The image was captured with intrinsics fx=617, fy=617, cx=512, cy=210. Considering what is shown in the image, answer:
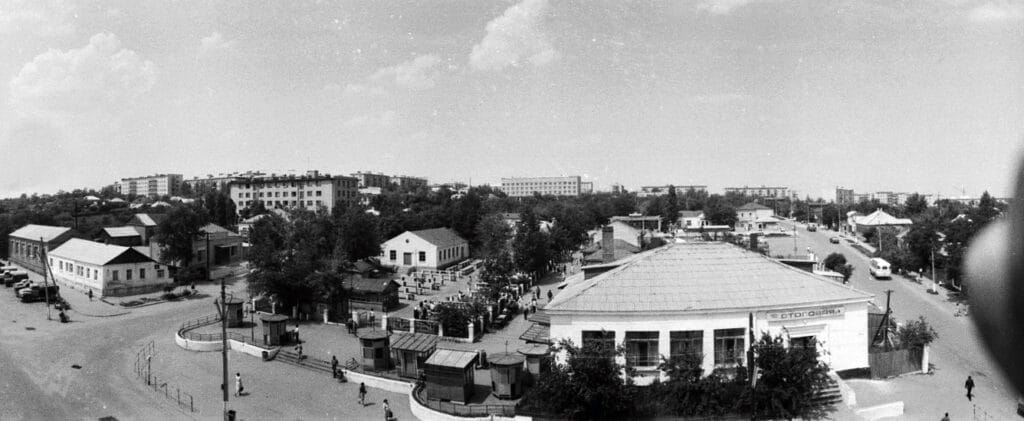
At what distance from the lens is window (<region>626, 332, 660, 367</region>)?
21547mm

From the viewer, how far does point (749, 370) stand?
19172mm

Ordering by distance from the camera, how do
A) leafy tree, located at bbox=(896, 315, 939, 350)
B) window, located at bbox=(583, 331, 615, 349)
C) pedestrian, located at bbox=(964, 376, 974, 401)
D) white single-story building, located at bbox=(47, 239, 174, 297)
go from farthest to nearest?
white single-story building, located at bbox=(47, 239, 174, 297) < leafy tree, located at bbox=(896, 315, 939, 350) < pedestrian, located at bbox=(964, 376, 974, 401) < window, located at bbox=(583, 331, 615, 349)

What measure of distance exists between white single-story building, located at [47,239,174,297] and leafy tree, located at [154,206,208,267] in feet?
6.93

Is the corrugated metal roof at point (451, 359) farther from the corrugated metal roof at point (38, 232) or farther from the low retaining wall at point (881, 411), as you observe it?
the corrugated metal roof at point (38, 232)

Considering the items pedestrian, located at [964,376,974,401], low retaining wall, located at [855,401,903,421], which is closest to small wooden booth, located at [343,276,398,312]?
low retaining wall, located at [855,401,903,421]

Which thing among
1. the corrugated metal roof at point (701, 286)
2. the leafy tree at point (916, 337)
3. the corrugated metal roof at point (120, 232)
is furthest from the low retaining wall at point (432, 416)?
the corrugated metal roof at point (120, 232)

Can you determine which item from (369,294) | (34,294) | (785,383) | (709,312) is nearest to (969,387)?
(785,383)

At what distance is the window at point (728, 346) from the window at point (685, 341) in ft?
2.14

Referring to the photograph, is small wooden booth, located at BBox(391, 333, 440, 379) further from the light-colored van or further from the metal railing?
the light-colored van

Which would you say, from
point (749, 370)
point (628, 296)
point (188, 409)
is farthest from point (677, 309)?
point (188, 409)

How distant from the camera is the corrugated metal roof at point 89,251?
48188 millimetres

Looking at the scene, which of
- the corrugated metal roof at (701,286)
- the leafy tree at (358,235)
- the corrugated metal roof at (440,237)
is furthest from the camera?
the corrugated metal roof at (440,237)

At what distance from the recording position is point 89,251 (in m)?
51.8

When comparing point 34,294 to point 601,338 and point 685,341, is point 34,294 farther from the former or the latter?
point 685,341
